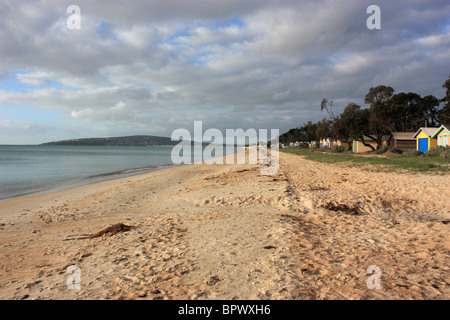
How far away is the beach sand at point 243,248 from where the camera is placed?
3.46 metres

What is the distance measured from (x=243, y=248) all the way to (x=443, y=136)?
3363cm

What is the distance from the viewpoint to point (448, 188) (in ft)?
31.3

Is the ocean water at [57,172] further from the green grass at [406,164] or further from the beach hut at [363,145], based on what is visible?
the beach hut at [363,145]

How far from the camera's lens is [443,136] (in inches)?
1148

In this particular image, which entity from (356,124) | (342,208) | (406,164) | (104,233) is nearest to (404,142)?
(356,124)

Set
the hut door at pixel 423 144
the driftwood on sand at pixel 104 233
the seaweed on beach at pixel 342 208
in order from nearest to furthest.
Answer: the driftwood on sand at pixel 104 233, the seaweed on beach at pixel 342 208, the hut door at pixel 423 144

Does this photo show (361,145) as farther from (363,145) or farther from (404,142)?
(404,142)

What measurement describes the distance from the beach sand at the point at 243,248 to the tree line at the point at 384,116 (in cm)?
3364

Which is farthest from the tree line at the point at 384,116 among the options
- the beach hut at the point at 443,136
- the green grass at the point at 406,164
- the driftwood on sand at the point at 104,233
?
the driftwood on sand at the point at 104,233

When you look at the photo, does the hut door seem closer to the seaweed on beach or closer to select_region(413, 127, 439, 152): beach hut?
select_region(413, 127, 439, 152): beach hut

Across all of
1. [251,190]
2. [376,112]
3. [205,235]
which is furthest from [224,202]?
[376,112]

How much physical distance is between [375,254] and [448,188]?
24.4 feet
